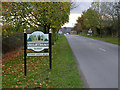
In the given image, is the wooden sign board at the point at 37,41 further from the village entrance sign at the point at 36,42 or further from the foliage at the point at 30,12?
the foliage at the point at 30,12

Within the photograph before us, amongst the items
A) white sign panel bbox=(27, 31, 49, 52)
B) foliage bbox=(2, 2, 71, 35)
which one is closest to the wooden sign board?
white sign panel bbox=(27, 31, 49, 52)

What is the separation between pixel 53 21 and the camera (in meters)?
11.9

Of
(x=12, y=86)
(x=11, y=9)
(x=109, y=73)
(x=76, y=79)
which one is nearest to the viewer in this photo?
(x=12, y=86)

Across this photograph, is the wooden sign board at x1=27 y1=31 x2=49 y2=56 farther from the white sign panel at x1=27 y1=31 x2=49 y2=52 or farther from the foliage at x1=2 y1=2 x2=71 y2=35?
the foliage at x1=2 y1=2 x2=71 y2=35

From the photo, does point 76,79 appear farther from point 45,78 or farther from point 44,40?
point 44,40

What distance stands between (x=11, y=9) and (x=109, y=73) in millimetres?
7826

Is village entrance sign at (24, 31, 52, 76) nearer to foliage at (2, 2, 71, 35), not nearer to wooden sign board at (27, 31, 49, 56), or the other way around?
wooden sign board at (27, 31, 49, 56)

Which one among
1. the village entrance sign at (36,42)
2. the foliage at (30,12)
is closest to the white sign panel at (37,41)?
the village entrance sign at (36,42)

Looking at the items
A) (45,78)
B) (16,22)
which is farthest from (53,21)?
(45,78)

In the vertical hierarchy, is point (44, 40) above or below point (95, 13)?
below

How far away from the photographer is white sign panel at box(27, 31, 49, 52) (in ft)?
23.9

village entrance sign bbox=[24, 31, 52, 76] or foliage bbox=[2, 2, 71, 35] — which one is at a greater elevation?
foliage bbox=[2, 2, 71, 35]

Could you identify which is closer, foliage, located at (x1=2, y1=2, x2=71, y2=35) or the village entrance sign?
the village entrance sign

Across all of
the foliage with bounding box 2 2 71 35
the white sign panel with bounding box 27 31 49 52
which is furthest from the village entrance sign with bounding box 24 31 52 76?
the foliage with bounding box 2 2 71 35
